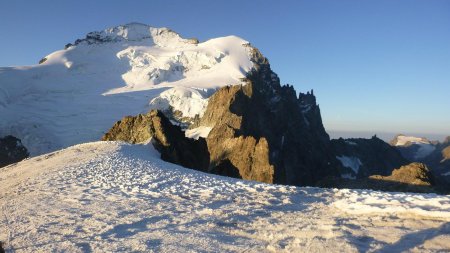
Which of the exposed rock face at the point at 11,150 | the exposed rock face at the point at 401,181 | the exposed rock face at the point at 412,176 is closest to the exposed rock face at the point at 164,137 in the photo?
the exposed rock face at the point at 401,181

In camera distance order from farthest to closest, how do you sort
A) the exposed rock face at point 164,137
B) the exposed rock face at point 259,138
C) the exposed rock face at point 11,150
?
the exposed rock face at point 11,150 < the exposed rock face at point 259,138 < the exposed rock face at point 164,137

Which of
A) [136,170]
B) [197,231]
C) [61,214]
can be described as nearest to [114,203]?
[61,214]

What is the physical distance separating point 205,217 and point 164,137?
107 feet

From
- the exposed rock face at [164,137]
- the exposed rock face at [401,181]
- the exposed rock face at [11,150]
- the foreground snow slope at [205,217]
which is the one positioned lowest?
the exposed rock face at [11,150]

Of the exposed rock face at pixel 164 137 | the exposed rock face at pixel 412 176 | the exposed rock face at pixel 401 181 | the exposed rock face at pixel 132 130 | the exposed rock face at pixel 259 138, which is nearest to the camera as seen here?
the exposed rock face at pixel 164 137

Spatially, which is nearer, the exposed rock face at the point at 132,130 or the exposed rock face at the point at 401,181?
the exposed rock face at the point at 401,181

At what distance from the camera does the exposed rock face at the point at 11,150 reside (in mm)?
142125

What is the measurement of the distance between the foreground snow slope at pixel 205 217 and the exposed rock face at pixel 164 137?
72.2 feet

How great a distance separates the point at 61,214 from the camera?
17.1 m

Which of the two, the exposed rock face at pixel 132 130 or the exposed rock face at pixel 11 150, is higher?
the exposed rock face at pixel 132 130

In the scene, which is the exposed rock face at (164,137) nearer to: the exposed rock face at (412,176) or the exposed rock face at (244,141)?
the exposed rock face at (244,141)

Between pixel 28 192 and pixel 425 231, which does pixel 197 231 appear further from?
pixel 28 192

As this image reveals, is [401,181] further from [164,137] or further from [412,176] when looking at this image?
[164,137]

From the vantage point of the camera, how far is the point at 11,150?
146625mm
